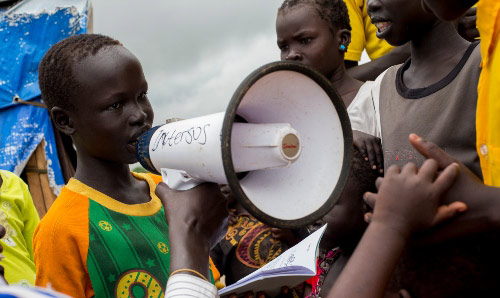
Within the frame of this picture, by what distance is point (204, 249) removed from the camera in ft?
4.79

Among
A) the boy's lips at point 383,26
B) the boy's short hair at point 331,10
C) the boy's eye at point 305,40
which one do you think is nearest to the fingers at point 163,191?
the boy's lips at point 383,26

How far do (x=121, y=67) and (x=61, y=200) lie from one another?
0.50 m

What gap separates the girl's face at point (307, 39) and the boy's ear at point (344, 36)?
8cm

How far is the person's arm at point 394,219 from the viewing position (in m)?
1.09

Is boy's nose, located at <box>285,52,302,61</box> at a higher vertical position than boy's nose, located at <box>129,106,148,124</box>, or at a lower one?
lower

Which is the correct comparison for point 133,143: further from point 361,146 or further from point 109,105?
point 361,146

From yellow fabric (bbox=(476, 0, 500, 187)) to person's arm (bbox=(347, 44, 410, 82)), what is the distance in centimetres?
159

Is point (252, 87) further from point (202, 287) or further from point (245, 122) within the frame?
point (202, 287)

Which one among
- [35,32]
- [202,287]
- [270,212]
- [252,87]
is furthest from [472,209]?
[35,32]

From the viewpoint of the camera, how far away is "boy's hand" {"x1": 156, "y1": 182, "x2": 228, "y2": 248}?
4.75 feet

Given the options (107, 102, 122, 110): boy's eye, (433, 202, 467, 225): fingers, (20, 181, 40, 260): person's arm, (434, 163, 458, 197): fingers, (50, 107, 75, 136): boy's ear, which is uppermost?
(434, 163, 458, 197): fingers

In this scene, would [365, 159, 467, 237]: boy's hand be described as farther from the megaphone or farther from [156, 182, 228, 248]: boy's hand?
[156, 182, 228, 248]: boy's hand

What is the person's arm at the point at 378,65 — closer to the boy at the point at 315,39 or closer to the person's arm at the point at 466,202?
the boy at the point at 315,39

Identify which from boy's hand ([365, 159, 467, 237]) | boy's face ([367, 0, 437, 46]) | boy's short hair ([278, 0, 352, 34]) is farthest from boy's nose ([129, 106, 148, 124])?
boy's short hair ([278, 0, 352, 34])
